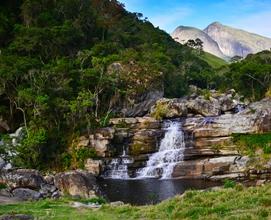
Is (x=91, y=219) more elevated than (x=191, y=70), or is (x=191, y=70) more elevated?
(x=191, y=70)

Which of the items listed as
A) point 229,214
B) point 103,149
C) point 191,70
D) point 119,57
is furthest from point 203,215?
point 191,70

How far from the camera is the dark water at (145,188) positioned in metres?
39.8

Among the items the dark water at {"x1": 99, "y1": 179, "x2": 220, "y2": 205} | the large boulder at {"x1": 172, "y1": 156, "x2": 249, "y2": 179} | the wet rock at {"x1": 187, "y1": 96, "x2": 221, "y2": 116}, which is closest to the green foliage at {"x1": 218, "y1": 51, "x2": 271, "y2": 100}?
the wet rock at {"x1": 187, "y1": 96, "x2": 221, "y2": 116}

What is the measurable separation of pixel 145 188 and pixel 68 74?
24489mm

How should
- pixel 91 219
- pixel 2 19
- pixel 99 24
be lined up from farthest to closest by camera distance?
pixel 99 24
pixel 2 19
pixel 91 219

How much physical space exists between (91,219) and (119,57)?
5693 centimetres

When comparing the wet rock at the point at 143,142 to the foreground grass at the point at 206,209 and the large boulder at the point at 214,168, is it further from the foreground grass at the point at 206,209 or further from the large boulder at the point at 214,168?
the foreground grass at the point at 206,209

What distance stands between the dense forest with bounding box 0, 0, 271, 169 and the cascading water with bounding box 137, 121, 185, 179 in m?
6.72

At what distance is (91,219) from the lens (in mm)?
17000

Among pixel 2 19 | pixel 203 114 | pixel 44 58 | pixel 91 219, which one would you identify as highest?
pixel 2 19

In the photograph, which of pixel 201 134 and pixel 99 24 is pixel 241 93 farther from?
pixel 201 134

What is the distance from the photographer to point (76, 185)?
3512 cm

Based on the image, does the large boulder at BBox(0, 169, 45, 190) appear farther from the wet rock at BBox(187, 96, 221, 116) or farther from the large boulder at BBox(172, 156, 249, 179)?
the wet rock at BBox(187, 96, 221, 116)

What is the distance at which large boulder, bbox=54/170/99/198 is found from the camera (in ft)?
114
